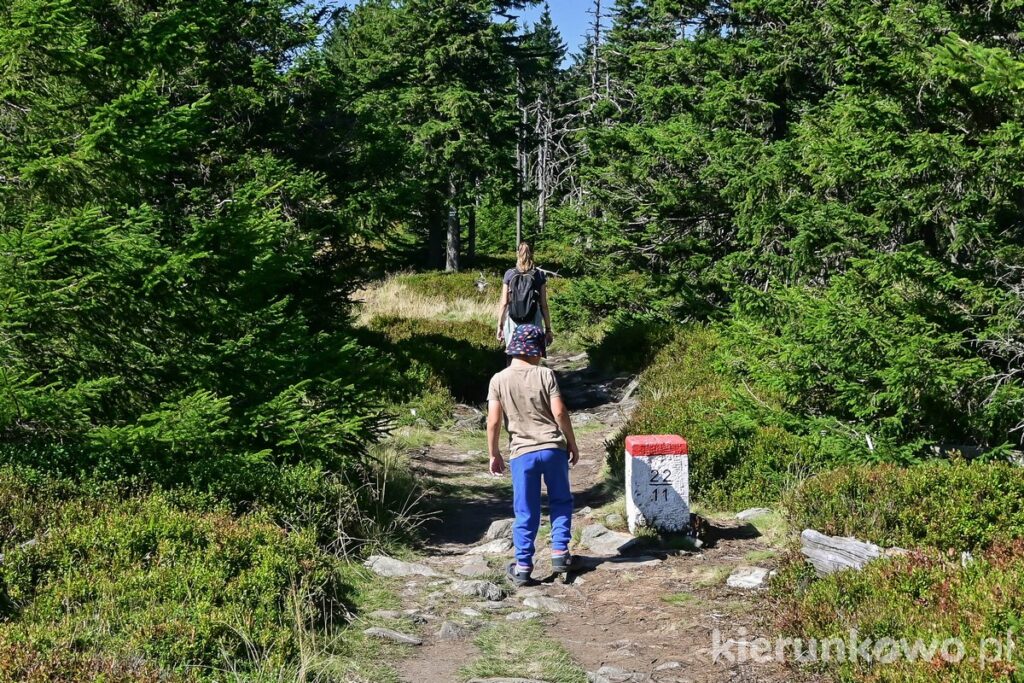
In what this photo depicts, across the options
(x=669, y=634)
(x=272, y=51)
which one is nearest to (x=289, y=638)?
(x=669, y=634)

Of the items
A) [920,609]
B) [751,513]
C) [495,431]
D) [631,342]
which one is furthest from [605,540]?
[631,342]

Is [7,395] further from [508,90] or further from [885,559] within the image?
[508,90]

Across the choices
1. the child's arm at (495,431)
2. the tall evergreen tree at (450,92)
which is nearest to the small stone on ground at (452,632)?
the child's arm at (495,431)

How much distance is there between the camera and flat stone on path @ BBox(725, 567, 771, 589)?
6.13m

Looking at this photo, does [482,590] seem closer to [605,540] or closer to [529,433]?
[529,433]

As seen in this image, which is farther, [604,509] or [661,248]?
[661,248]

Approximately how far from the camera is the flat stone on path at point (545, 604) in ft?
19.8

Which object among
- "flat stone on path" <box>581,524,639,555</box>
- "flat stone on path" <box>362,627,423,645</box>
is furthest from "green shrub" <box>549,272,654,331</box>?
"flat stone on path" <box>362,627,423,645</box>

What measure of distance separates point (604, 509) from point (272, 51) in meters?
7.68

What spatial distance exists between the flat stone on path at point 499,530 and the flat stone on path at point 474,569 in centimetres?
68

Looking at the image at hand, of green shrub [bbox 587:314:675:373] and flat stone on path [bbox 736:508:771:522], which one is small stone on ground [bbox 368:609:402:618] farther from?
green shrub [bbox 587:314:675:373]

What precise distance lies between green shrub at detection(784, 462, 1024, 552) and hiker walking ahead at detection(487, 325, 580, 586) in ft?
6.60

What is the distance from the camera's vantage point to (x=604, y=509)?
8.56 meters

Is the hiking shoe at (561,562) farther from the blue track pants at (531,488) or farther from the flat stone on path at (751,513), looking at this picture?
the flat stone on path at (751,513)
